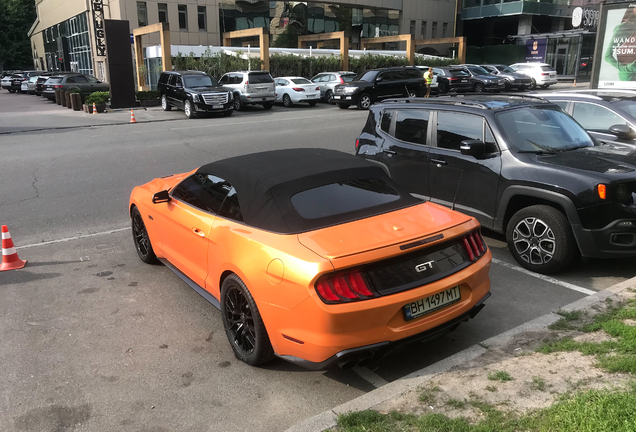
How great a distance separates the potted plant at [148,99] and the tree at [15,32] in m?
61.7

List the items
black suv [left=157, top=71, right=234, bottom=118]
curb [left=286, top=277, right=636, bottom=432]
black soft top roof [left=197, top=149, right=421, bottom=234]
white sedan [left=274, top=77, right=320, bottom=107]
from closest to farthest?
1. curb [left=286, top=277, right=636, bottom=432]
2. black soft top roof [left=197, top=149, right=421, bottom=234]
3. black suv [left=157, top=71, right=234, bottom=118]
4. white sedan [left=274, top=77, right=320, bottom=107]

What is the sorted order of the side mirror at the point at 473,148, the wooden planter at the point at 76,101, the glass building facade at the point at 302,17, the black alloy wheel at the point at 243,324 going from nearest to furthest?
the black alloy wheel at the point at 243,324 < the side mirror at the point at 473,148 < the wooden planter at the point at 76,101 < the glass building facade at the point at 302,17

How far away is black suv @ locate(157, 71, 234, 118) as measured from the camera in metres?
21.4

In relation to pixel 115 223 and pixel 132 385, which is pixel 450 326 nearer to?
pixel 132 385

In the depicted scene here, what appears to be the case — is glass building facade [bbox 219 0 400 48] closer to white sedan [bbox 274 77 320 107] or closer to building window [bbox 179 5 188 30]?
building window [bbox 179 5 188 30]

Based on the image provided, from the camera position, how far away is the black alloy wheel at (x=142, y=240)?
19.7 feet

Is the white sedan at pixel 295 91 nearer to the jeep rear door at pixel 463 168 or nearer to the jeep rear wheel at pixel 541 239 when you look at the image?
the jeep rear door at pixel 463 168

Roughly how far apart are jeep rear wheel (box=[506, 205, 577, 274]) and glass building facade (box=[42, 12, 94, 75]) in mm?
45766

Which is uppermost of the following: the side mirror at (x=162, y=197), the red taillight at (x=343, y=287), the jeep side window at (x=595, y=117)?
the jeep side window at (x=595, y=117)

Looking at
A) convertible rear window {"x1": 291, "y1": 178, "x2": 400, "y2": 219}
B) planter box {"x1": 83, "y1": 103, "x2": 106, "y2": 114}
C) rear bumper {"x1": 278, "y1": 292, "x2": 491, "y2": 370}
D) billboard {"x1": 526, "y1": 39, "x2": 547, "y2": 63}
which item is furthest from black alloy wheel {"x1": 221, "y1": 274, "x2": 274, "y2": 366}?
billboard {"x1": 526, "y1": 39, "x2": 547, "y2": 63}

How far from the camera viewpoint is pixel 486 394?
10.9 ft

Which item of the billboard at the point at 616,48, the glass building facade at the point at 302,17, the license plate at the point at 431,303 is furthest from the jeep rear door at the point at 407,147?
the glass building facade at the point at 302,17

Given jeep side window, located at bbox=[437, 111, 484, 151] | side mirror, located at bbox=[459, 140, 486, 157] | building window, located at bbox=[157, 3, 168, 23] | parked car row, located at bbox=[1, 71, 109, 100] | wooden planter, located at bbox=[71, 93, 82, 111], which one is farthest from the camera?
building window, located at bbox=[157, 3, 168, 23]

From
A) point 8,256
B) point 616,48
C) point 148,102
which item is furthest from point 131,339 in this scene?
point 148,102
